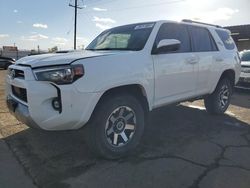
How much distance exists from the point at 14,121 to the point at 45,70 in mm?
2739

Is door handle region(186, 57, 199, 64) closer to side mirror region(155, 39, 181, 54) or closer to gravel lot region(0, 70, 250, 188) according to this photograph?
side mirror region(155, 39, 181, 54)

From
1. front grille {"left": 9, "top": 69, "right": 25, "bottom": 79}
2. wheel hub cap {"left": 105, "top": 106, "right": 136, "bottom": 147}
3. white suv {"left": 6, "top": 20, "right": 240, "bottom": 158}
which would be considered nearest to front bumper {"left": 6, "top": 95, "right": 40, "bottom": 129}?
white suv {"left": 6, "top": 20, "right": 240, "bottom": 158}

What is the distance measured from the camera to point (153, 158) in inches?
162

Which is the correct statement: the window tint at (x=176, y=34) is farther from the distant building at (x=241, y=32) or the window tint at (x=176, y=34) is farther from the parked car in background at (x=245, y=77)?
the distant building at (x=241, y=32)

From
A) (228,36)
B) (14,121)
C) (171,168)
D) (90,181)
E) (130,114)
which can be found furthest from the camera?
(228,36)

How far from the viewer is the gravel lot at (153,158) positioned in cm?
344

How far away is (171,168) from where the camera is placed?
379 cm

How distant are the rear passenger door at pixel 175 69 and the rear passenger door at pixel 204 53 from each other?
6.8 inches

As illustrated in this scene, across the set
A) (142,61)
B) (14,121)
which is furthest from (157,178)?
(14,121)

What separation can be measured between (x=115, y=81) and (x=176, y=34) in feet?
6.37

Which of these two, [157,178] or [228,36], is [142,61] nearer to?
[157,178]

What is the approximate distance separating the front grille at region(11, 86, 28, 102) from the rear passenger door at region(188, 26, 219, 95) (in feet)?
10.1

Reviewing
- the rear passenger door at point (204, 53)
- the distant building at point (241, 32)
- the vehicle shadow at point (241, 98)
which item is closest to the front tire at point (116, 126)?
the rear passenger door at point (204, 53)

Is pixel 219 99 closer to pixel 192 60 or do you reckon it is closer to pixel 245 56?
pixel 192 60
